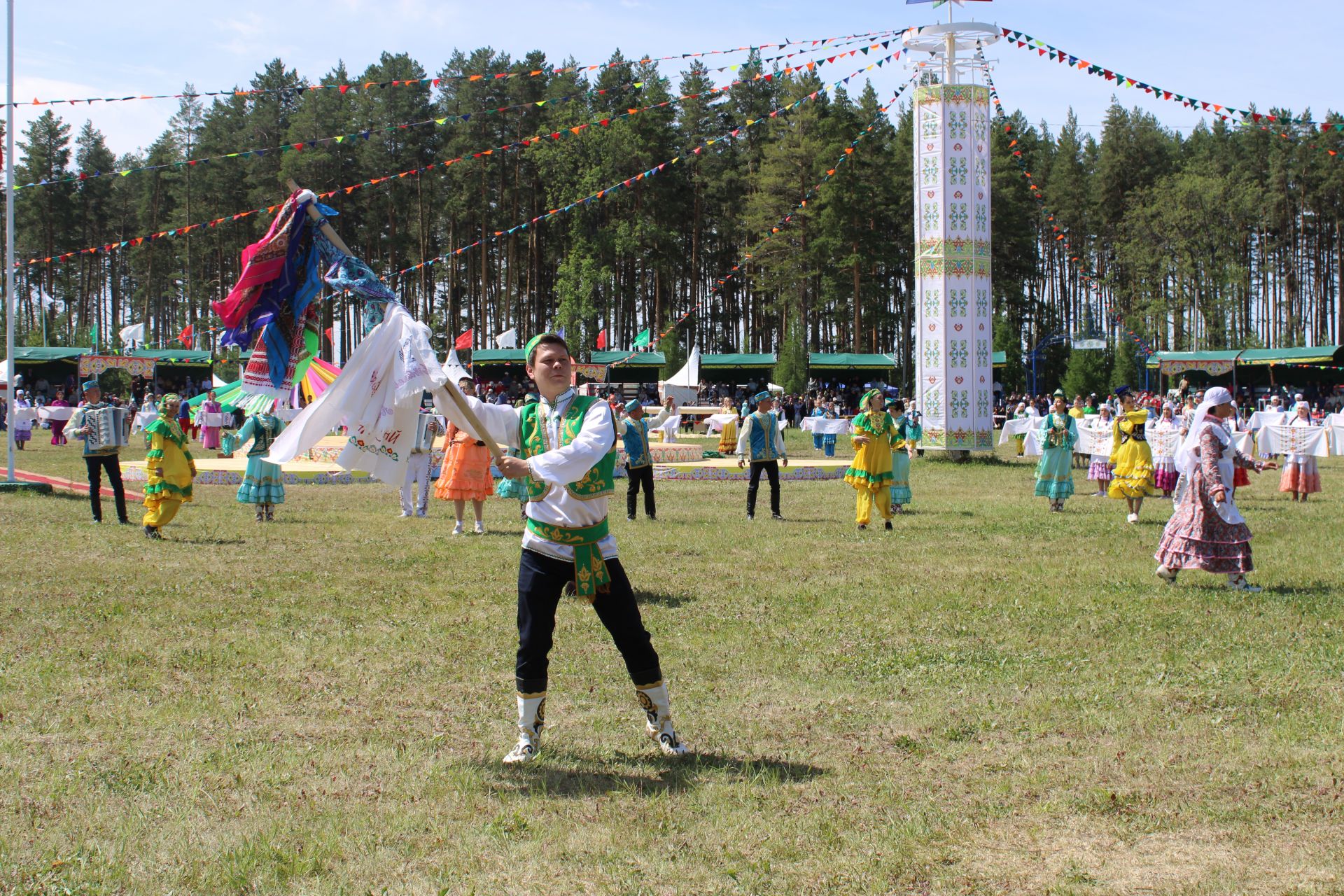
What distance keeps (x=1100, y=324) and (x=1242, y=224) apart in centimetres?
922

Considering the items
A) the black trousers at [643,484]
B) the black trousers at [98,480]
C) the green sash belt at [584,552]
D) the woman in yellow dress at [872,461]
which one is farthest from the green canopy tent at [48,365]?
the green sash belt at [584,552]

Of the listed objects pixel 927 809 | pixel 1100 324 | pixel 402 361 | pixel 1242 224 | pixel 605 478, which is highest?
Answer: pixel 1242 224

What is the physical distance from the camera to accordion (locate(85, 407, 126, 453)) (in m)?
13.9

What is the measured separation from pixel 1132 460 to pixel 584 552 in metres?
12.2

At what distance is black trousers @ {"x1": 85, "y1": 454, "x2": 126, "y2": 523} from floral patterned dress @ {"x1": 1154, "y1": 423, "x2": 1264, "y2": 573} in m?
12.1

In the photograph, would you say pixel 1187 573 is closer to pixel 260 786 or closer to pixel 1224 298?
pixel 260 786

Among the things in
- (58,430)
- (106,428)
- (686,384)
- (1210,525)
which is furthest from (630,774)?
(686,384)

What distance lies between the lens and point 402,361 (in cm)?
568

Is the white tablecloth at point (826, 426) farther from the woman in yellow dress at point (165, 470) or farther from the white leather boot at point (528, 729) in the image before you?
the white leather boot at point (528, 729)

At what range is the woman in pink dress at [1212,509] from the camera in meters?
9.77

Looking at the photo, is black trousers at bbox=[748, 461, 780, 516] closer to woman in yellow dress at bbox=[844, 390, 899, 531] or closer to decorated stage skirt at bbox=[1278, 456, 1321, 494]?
woman in yellow dress at bbox=[844, 390, 899, 531]

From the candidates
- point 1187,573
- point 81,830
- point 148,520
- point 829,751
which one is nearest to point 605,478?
point 829,751

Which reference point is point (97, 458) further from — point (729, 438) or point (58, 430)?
point (58, 430)

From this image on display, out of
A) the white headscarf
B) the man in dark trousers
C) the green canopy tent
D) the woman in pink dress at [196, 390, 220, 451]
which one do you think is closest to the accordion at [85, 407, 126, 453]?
the man in dark trousers
